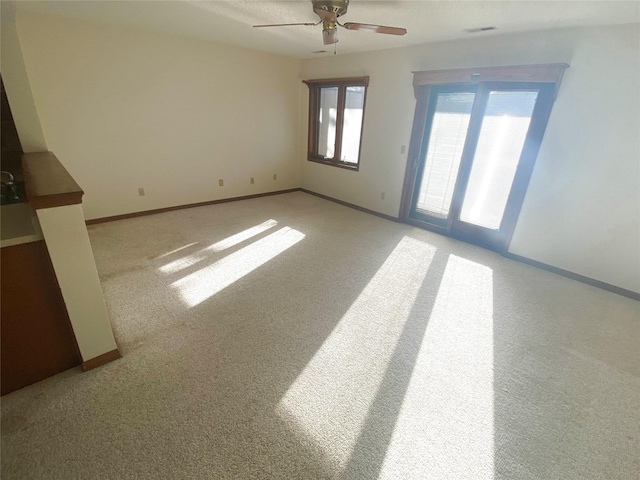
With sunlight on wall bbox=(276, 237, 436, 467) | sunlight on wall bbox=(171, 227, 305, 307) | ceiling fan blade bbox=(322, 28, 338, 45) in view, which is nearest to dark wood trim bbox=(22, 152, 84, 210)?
sunlight on wall bbox=(171, 227, 305, 307)

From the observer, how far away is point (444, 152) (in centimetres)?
385

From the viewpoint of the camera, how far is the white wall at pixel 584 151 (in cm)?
254

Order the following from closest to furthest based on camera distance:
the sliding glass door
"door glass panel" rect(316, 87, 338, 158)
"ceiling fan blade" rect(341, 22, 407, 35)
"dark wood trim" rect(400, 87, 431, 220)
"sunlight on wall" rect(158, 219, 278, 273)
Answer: "ceiling fan blade" rect(341, 22, 407, 35)
"sunlight on wall" rect(158, 219, 278, 273)
the sliding glass door
"dark wood trim" rect(400, 87, 431, 220)
"door glass panel" rect(316, 87, 338, 158)

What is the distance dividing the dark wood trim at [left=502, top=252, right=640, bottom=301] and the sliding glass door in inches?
8.6

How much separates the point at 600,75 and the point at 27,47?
5.61m

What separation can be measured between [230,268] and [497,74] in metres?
3.50

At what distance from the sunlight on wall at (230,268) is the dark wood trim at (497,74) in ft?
8.33

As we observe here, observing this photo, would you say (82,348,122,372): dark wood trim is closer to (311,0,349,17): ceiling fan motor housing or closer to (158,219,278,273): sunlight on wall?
(158,219,278,273): sunlight on wall

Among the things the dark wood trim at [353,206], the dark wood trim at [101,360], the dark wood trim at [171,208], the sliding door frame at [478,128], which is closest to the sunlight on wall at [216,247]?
the dark wood trim at [101,360]

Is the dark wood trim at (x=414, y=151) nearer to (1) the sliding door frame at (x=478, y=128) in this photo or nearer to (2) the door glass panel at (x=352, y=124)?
(1) the sliding door frame at (x=478, y=128)

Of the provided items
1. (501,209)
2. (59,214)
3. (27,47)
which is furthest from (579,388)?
(27,47)

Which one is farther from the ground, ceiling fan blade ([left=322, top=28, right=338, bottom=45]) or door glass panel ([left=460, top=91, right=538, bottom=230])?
ceiling fan blade ([left=322, top=28, right=338, bottom=45])

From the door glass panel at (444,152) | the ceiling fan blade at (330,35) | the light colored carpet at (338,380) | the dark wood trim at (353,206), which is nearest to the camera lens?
the light colored carpet at (338,380)

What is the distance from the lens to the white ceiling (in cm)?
223
